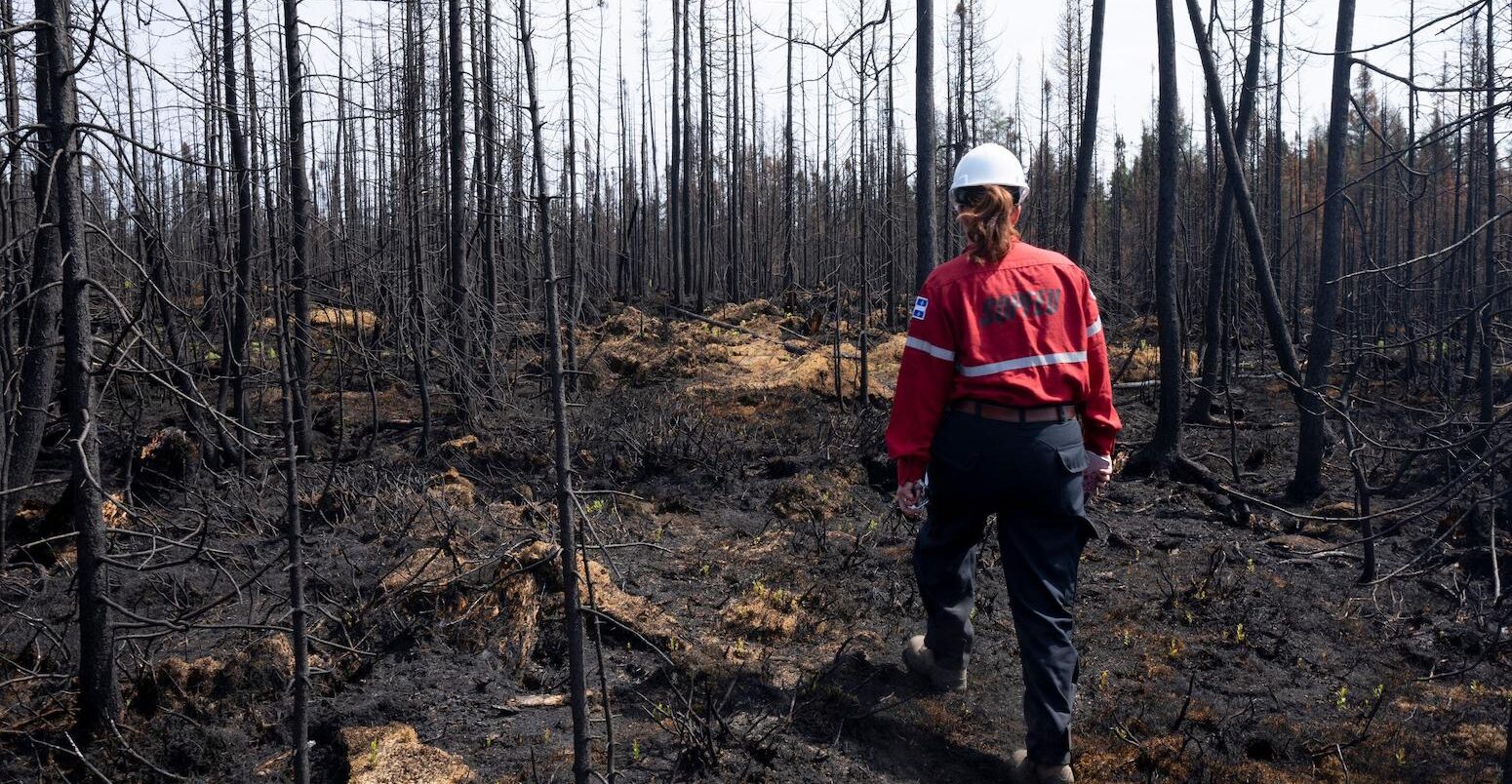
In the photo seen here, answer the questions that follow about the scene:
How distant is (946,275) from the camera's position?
335 cm

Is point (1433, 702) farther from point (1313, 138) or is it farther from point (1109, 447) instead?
point (1313, 138)

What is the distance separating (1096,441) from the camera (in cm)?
347

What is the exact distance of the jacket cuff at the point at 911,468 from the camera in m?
3.34

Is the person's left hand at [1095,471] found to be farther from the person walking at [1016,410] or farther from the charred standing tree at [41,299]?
the charred standing tree at [41,299]

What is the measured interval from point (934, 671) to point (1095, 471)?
3.60ft

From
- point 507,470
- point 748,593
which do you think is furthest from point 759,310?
point 748,593

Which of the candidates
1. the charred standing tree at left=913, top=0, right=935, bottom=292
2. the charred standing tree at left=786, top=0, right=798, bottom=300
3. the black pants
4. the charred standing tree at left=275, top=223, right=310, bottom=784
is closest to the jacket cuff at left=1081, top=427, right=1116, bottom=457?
the black pants

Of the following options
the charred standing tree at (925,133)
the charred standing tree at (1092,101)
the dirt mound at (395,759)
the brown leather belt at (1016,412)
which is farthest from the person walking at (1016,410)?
the charred standing tree at (1092,101)

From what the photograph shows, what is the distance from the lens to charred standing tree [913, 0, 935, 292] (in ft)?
26.2

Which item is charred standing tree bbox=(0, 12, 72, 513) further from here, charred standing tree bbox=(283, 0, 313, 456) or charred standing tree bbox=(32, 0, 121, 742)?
charred standing tree bbox=(283, 0, 313, 456)

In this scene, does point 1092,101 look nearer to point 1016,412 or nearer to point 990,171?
point 990,171

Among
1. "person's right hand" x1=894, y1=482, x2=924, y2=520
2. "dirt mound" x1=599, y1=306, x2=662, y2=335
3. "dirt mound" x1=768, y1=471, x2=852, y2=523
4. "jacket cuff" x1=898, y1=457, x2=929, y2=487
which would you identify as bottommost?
"dirt mound" x1=768, y1=471, x2=852, y2=523

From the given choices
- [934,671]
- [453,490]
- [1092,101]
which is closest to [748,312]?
[1092,101]

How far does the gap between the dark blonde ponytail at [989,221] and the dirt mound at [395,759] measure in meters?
2.53
